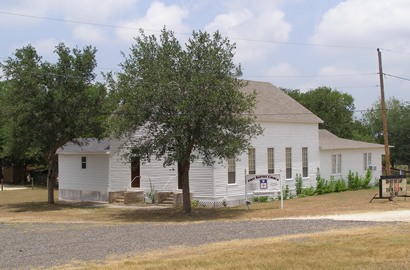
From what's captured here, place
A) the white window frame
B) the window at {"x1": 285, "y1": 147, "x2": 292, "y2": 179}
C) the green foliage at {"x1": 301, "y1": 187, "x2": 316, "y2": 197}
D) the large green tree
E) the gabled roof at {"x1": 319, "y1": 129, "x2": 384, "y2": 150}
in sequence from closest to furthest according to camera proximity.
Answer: the white window frame → the window at {"x1": 285, "y1": 147, "x2": 292, "y2": 179} → the green foliage at {"x1": 301, "y1": 187, "x2": 316, "y2": 197} → the gabled roof at {"x1": 319, "y1": 129, "x2": 384, "y2": 150} → the large green tree

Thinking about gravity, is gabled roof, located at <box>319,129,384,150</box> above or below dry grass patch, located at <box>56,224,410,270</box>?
above

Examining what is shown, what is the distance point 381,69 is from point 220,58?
1271 cm

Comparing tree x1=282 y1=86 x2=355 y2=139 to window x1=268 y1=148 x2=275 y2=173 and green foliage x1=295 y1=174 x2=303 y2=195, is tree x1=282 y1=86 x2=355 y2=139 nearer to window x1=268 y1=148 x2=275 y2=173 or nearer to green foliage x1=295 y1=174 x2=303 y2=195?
green foliage x1=295 y1=174 x2=303 y2=195

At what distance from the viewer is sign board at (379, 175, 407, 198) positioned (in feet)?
96.8

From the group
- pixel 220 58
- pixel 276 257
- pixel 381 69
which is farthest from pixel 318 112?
pixel 276 257

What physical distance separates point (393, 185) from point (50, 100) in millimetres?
18174

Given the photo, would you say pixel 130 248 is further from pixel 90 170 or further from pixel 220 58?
pixel 90 170

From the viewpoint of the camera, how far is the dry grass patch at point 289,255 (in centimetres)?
1064

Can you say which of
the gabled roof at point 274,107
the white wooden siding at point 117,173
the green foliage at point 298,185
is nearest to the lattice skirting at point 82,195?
the white wooden siding at point 117,173

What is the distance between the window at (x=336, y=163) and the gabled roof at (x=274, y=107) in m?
3.89

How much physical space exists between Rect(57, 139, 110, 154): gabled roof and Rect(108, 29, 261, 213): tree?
952 cm

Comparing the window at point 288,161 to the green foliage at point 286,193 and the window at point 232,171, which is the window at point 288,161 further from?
the window at point 232,171

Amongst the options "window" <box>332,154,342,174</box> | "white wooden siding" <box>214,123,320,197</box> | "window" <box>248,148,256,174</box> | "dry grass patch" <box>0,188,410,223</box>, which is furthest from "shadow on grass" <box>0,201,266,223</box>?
"window" <box>332,154,342,174</box>

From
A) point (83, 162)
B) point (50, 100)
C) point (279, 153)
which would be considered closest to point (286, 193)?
point (279, 153)
